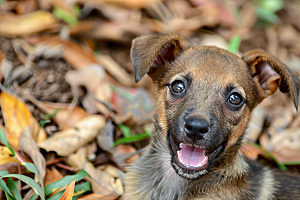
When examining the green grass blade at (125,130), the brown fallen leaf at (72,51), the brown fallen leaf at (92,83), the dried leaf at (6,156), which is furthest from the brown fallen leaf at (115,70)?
the dried leaf at (6,156)

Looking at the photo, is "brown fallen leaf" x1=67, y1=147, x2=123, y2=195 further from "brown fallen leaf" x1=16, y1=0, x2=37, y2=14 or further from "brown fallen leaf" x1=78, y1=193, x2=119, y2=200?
"brown fallen leaf" x1=16, y1=0, x2=37, y2=14

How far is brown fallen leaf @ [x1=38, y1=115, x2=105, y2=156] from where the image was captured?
163 inches

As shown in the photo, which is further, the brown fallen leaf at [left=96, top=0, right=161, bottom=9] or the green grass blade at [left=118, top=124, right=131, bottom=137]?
the brown fallen leaf at [left=96, top=0, right=161, bottom=9]

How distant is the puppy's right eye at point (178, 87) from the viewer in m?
3.59

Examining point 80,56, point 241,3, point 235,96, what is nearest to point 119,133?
point 80,56

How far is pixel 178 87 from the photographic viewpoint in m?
3.61

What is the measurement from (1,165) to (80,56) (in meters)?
2.34

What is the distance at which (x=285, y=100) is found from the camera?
19.8 feet

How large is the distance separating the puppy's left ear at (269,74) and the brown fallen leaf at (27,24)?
359cm

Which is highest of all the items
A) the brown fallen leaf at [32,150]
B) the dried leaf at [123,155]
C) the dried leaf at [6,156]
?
the brown fallen leaf at [32,150]

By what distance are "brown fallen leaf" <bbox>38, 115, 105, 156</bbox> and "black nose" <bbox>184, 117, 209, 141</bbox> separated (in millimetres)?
1689

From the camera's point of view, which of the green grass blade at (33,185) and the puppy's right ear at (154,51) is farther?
the puppy's right ear at (154,51)

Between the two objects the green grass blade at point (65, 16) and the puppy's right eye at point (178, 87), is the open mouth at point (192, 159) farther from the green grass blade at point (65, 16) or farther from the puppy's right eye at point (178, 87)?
the green grass blade at point (65, 16)

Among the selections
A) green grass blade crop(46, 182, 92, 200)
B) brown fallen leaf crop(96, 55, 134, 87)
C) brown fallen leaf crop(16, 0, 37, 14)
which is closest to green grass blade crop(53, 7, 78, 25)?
brown fallen leaf crop(16, 0, 37, 14)
